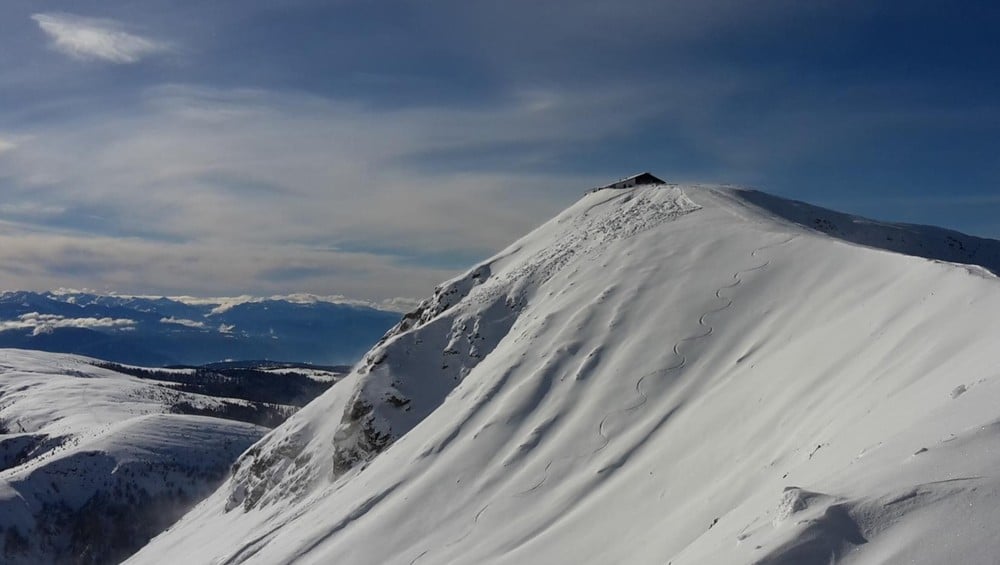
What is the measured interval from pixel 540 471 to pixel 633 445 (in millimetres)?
3739

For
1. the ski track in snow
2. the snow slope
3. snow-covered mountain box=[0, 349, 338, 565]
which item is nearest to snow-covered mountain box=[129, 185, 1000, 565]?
the ski track in snow

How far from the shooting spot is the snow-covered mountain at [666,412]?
30.4 feet

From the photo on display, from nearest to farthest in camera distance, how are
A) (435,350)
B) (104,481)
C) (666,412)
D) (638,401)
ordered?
(666,412) → (638,401) → (435,350) → (104,481)

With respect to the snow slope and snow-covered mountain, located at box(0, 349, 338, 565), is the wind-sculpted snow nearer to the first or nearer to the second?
the snow slope

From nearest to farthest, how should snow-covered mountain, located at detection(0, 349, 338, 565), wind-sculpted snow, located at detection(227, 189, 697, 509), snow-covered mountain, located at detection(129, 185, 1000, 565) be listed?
snow-covered mountain, located at detection(129, 185, 1000, 565) < wind-sculpted snow, located at detection(227, 189, 697, 509) < snow-covered mountain, located at detection(0, 349, 338, 565)

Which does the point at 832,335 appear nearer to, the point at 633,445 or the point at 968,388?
the point at 633,445

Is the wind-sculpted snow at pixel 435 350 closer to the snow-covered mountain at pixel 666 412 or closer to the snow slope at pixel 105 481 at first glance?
the snow-covered mountain at pixel 666 412

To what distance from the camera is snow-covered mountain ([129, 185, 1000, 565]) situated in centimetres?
926

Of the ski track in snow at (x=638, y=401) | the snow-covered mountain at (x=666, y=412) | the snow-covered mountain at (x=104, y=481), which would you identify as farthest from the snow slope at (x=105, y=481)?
the ski track in snow at (x=638, y=401)

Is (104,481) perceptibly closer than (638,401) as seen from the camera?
No

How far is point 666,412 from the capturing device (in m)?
23.9

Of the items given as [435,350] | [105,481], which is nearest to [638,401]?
[435,350]

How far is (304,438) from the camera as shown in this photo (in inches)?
1827

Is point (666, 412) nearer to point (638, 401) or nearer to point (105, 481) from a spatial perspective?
point (638, 401)
